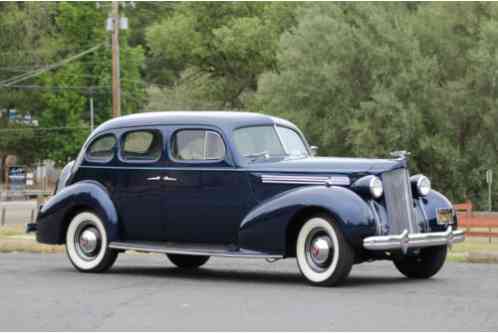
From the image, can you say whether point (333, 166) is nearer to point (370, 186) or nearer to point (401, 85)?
point (370, 186)

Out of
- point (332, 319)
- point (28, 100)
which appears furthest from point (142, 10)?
point (332, 319)

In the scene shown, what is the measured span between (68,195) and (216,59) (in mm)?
56923

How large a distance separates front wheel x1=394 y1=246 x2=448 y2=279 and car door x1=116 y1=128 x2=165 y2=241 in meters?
2.97

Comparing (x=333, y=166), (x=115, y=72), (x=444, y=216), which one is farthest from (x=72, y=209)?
(x=115, y=72)

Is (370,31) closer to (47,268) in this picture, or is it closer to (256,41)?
(256,41)

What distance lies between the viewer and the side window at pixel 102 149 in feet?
49.6

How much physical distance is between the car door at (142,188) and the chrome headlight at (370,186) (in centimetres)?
277

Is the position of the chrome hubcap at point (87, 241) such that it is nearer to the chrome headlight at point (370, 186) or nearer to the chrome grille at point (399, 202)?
the chrome headlight at point (370, 186)

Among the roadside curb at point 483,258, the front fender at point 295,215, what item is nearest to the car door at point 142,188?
the front fender at point 295,215

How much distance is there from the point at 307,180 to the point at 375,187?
831mm

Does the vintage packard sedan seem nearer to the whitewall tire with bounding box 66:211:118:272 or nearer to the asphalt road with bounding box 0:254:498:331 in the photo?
the whitewall tire with bounding box 66:211:118:272

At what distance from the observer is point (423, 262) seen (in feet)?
45.2

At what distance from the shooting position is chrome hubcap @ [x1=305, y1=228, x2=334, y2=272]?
12570 mm

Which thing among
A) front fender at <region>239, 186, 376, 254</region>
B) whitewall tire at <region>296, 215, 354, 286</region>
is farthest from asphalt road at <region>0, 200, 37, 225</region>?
whitewall tire at <region>296, 215, 354, 286</region>
